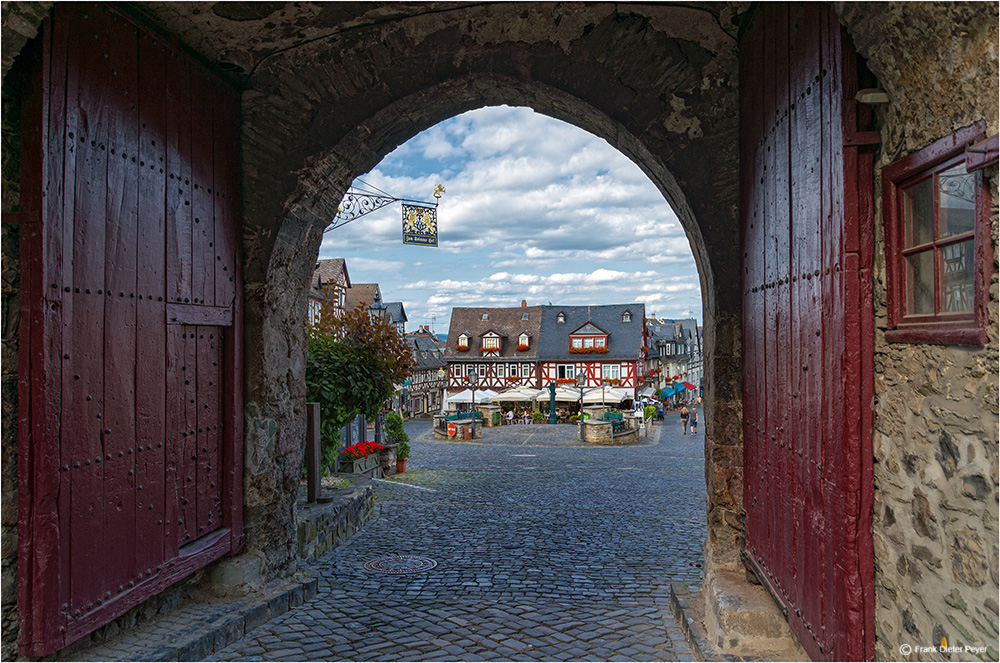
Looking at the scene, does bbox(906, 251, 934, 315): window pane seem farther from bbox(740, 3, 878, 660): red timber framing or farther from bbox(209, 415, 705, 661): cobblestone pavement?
bbox(209, 415, 705, 661): cobblestone pavement

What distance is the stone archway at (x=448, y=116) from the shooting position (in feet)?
13.5

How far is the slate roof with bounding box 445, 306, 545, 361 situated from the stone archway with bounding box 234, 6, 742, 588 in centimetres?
3379

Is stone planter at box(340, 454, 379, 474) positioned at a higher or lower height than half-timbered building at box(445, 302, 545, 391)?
lower

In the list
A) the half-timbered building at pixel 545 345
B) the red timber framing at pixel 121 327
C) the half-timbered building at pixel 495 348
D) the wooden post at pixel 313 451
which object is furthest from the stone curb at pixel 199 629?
the half-timbered building at pixel 495 348

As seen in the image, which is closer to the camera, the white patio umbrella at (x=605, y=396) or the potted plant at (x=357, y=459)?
the potted plant at (x=357, y=459)

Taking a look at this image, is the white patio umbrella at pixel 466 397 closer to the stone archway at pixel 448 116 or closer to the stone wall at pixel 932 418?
the stone archway at pixel 448 116

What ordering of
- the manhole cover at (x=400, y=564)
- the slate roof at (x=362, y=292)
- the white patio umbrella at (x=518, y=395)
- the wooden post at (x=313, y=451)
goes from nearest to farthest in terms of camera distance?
the manhole cover at (x=400, y=564) → the wooden post at (x=313, y=451) → the white patio umbrella at (x=518, y=395) → the slate roof at (x=362, y=292)

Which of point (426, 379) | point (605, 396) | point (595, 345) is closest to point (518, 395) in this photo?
Answer: point (605, 396)

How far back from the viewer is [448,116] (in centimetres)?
502

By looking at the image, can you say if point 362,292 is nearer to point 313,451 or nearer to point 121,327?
point 313,451

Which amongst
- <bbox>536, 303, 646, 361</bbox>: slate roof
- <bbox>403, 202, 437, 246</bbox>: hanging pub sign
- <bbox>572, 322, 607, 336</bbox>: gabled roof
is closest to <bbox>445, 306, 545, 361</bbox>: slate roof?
<bbox>536, 303, 646, 361</bbox>: slate roof

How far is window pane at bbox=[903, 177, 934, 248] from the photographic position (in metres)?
2.15

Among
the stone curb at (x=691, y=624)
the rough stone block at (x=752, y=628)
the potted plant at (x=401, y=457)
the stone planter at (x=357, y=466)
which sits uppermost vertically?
the rough stone block at (x=752, y=628)

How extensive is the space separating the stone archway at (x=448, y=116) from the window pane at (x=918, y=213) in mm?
1820
